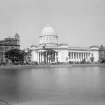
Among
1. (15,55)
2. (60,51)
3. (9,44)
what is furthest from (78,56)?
(15,55)

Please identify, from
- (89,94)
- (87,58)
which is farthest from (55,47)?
(89,94)

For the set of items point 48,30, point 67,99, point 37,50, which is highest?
point 48,30

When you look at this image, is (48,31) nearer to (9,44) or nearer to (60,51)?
(60,51)

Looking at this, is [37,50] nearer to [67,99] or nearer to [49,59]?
[49,59]

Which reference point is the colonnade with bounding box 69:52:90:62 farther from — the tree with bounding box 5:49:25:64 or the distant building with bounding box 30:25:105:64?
the tree with bounding box 5:49:25:64

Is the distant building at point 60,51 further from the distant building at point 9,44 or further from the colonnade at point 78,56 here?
the distant building at point 9,44

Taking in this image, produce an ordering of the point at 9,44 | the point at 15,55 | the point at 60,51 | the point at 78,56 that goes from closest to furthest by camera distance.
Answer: the point at 15,55, the point at 9,44, the point at 60,51, the point at 78,56

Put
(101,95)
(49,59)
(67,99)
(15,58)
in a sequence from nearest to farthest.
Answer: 1. (67,99)
2. (101,95)
3. (15,58)
4. (49,59)

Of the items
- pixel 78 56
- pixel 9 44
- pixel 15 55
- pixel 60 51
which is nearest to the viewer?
pixel 15 55
